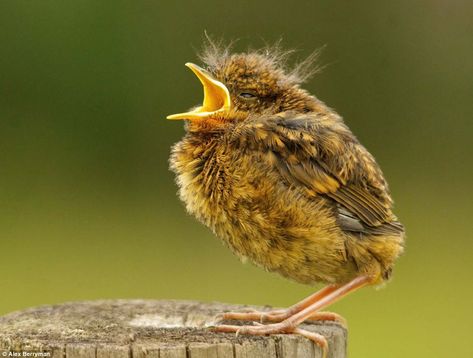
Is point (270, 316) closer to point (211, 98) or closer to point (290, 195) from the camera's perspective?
point (290, 195)

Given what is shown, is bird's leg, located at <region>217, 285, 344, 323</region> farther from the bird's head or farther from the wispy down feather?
the wispy down feather

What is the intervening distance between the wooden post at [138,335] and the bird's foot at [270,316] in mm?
64

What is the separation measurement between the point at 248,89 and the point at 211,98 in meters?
0.16

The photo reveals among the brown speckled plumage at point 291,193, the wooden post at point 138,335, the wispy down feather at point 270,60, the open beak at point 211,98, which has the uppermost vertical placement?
the wispy down feather at point 270,60

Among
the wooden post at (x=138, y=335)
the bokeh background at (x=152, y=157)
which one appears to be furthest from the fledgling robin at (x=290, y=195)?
the bokeh background at (x=152, y=157)

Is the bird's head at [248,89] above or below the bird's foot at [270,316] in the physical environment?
above

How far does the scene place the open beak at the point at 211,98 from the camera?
16.1 feet

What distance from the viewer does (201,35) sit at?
30.2 feet

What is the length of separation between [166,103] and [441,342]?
2.51 meters

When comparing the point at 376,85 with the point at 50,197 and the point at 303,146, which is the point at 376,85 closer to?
the point at 50,197

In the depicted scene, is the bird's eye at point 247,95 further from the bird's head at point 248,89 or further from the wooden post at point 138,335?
the wooden post at point 138,335

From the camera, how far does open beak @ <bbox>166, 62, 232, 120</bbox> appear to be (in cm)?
491

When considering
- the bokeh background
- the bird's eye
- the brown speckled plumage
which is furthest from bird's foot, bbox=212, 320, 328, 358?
the bokeh background

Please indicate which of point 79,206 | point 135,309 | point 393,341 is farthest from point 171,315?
point 79,206
